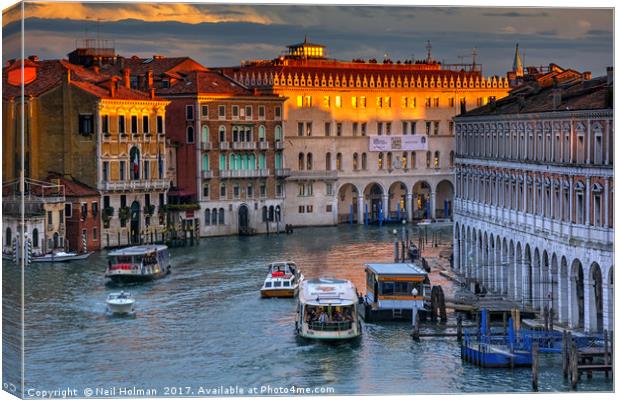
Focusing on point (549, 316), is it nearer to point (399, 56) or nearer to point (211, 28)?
point (211, 28)

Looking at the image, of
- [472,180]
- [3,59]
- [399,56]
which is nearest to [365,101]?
[399,56]

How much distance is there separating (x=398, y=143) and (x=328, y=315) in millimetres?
19784

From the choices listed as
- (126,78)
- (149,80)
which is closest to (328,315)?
(126,78)

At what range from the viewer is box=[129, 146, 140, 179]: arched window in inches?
1305

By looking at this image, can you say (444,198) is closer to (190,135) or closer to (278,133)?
(278,133)

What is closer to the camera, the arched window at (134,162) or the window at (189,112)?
the arched window at (134,162)

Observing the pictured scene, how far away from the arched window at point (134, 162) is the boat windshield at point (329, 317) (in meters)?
12.7

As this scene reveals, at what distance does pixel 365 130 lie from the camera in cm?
4012

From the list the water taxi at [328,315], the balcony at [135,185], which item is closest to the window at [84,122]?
the balcony at [135,185]

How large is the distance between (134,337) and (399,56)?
18355 millimetres

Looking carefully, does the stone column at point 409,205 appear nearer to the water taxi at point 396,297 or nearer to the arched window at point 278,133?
the arched window at point 278,133

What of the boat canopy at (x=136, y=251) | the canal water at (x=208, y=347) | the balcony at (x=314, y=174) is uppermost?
the balcony at (x=314, y=174)

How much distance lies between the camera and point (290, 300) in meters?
24.5

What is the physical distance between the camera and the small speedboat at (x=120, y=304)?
2284 centimetres
